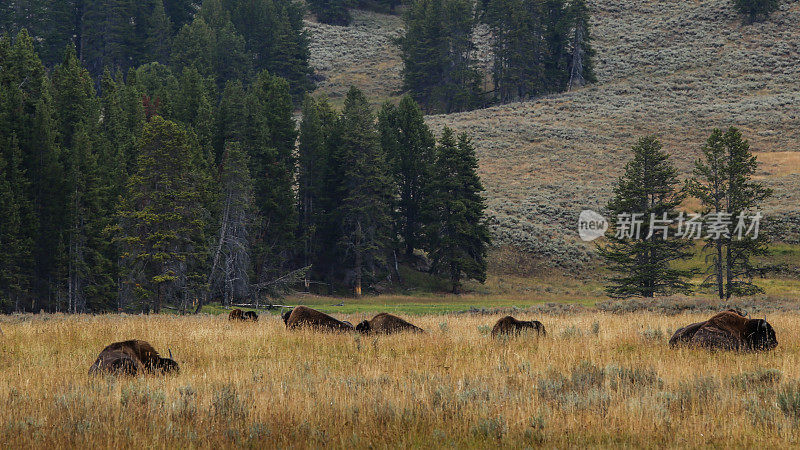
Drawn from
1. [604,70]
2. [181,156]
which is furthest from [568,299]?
[604,70]

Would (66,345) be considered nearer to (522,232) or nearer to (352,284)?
(352,284)

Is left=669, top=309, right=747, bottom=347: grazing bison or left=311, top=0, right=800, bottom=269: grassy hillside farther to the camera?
left=311, top=0, right=800, bottom=269: grassy hillside

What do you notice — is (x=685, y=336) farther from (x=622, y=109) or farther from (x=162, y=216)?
(x=622, y=109)

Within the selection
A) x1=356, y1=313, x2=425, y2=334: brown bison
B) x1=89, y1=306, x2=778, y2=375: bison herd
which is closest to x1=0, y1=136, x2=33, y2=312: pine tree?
x1=89, y1=306, x2=778, y2=375: bison herd

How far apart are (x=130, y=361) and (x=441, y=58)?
109582 millimetres

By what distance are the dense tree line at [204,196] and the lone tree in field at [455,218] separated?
147 mm

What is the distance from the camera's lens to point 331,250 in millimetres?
54688

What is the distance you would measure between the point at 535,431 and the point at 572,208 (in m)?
68.6

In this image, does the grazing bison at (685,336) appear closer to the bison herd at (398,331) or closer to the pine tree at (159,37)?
the bison herd at (398,331)

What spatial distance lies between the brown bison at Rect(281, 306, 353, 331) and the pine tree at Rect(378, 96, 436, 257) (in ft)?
147

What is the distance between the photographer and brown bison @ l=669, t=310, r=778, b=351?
10180mm

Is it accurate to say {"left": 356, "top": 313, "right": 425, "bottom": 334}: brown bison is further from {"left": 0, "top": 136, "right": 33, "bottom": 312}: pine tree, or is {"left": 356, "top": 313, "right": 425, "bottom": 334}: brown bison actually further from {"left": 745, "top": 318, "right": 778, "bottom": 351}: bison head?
{"left": 0, "top": 136, "right": 33, "bottom": 312}: pine tree

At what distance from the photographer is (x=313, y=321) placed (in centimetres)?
1291

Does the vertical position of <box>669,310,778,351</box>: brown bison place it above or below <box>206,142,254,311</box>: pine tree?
below
